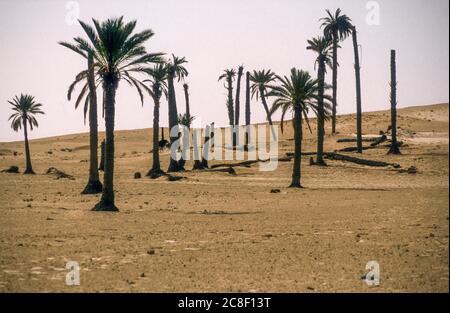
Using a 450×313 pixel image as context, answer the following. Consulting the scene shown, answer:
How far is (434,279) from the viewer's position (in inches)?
322

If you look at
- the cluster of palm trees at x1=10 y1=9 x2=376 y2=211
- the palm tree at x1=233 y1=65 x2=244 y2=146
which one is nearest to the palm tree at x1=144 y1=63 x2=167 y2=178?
the cluster of palm trees at x1=10 y1=9 x2=376 y2=211

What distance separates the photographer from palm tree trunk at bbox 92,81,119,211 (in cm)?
1939

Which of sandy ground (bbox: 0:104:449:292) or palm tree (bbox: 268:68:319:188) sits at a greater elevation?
palm tree (bbox: 268:68:319:188)

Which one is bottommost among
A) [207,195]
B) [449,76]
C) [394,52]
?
[207,195]

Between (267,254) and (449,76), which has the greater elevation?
(449,76)

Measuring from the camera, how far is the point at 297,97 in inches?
1101

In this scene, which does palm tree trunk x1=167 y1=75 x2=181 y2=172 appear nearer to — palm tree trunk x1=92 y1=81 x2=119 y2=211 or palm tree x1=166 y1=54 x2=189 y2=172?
palm tree x1=166 y1=54 x2=189 y2=172

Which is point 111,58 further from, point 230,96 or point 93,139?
point 230,96

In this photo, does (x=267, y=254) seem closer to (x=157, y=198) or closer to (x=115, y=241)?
(x=115, y=241)

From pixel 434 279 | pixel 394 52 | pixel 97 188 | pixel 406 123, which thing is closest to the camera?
pixel 434 279

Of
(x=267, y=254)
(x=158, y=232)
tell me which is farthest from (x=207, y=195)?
(x=267, y=254)

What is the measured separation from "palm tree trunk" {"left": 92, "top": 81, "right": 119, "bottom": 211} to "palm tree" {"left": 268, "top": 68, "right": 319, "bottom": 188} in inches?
426
